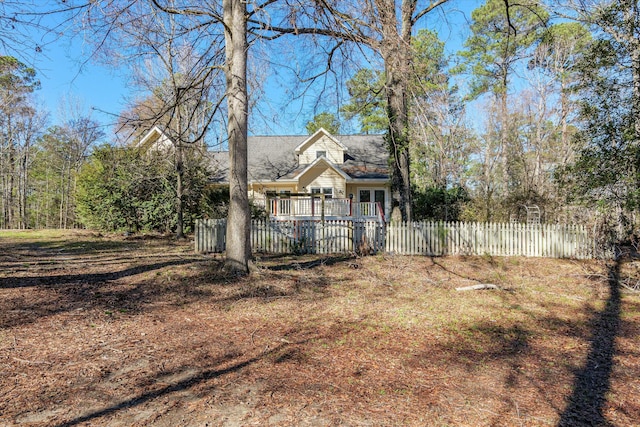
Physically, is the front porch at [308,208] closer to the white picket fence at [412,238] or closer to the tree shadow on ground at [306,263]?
the white picket fence at [412,238]

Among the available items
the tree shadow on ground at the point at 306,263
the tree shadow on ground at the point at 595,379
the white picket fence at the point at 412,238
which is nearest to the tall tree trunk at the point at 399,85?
the white picket fence at the point at 412,238

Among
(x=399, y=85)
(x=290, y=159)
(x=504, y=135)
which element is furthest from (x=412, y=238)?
(x=504, y=135)

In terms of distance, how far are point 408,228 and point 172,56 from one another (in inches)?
440

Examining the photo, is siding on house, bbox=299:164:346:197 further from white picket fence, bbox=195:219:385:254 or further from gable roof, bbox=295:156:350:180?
white picket fence, bbox=195:219:385:254

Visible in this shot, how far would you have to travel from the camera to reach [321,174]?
70.2 feet

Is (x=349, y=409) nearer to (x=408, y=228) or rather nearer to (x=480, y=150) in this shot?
(x=408, y=228)

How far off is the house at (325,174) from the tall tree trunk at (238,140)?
412 inches

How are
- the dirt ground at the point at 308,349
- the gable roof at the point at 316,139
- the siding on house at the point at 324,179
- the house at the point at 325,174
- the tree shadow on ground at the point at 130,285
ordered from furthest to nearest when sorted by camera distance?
the gable roof at the point at 316,139
the siding on house at the point at 324,179
the house at the point at 325,174
the tree shadow on ground at the point at 130,285
the dirt ground at the point at 308,349

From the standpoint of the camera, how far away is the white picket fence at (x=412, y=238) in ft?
37.4

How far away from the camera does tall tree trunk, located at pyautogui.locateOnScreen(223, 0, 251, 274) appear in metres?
7.63

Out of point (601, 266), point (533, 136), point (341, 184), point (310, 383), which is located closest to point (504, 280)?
point (601, 266)

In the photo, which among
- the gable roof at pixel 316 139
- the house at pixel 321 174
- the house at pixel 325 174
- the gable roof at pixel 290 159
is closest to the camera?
the house at pixel 321 174

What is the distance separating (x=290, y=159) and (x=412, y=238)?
13.6 m

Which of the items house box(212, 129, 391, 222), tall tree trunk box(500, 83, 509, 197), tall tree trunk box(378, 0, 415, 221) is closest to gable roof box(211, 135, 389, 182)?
house box(212, 129, 391, 222)
